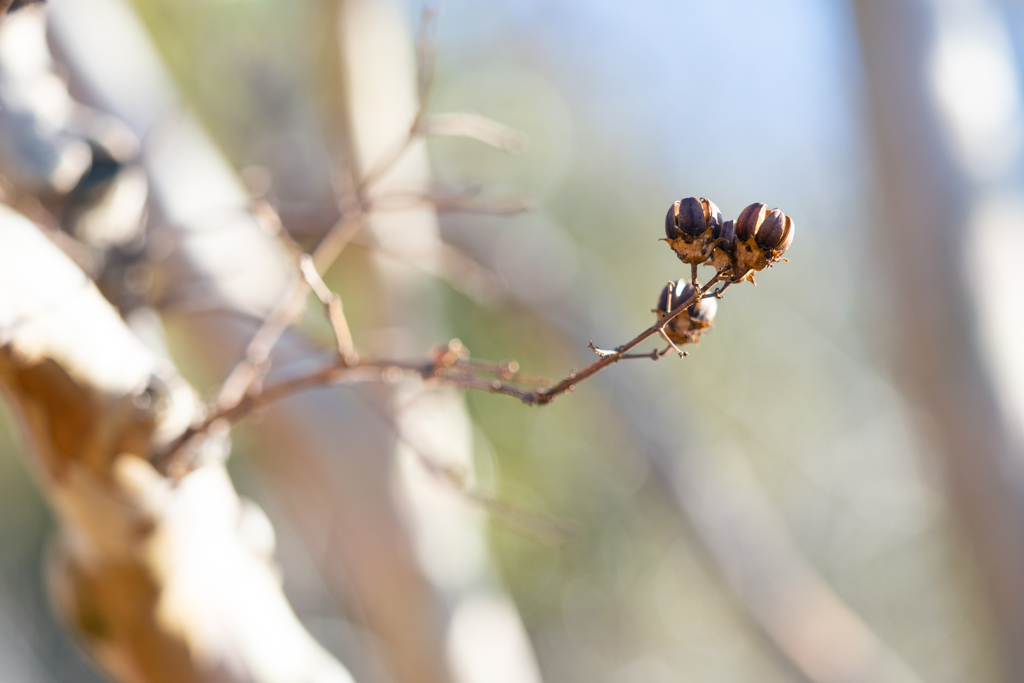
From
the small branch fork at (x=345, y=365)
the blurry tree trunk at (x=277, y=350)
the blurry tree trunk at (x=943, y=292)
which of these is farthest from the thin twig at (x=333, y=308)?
the blurry tree trunk at (x=943, y=292)

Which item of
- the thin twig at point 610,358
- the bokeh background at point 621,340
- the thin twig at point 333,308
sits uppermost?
the bokeh background at point 621,340

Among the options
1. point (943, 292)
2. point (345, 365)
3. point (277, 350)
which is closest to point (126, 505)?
point (345, 365)

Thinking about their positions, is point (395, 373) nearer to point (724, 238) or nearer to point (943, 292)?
point (724, 238)

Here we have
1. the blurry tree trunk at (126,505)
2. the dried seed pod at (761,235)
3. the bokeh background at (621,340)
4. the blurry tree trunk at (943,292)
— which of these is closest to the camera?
the dried seed pod at (761,235)

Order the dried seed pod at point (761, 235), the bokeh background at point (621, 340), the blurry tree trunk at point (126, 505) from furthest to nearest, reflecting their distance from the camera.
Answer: the bokeh background at point (621, 340) < the blurry tree trunk at point (126, 505) < the dried seed pod at point (761, 235)

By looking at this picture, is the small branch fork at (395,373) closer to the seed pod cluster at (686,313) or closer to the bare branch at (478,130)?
the seed pod cluster at (686,313)

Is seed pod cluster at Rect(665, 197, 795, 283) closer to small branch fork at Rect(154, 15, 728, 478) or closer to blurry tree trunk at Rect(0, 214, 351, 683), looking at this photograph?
small branch fork at Rect(154, 15, 728, 478)

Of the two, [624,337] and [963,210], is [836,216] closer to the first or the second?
[624,337]
